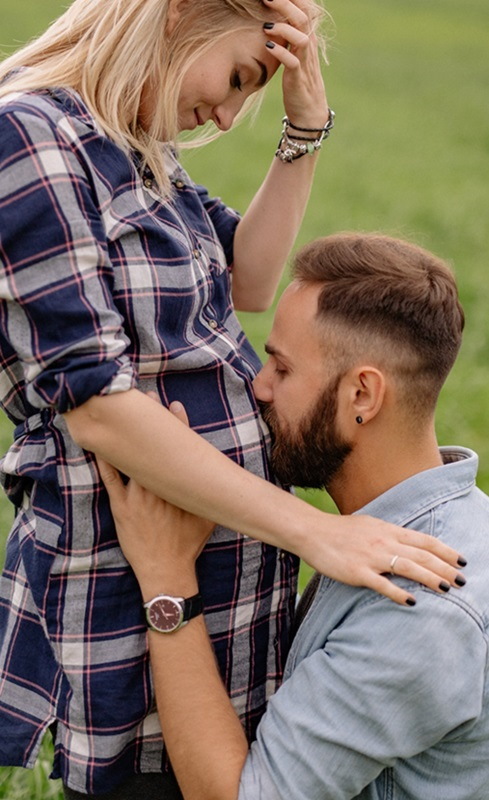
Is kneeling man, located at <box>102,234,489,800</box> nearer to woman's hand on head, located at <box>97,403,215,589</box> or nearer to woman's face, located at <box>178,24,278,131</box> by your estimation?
woman's hand on head, located at <box>97,403,215,589</box>

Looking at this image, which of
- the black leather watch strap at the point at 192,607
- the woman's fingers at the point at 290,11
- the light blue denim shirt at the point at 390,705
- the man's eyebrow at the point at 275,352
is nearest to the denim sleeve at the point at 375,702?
the light blue denim shirt at the point at 390,705

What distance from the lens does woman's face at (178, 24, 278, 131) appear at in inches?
113

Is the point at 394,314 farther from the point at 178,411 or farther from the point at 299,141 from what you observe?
the point at 299,141

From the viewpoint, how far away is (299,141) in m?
3.50

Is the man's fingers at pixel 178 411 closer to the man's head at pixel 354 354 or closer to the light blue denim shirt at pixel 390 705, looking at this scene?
the man's head at pixel 354 354

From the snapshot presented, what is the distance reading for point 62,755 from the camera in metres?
2.89

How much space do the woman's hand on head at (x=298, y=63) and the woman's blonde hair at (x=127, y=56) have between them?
3.4 inches

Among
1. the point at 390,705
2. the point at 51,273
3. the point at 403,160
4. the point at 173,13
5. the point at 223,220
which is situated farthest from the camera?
the point at 403,160

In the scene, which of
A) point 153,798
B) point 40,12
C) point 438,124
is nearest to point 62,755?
point 153,798

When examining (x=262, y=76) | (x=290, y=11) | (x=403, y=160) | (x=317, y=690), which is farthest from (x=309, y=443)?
(x=403, y=160)

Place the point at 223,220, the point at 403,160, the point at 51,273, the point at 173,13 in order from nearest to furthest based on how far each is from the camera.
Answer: the point at 51,273 → the point at 173,13 → the point at 223,220 → the point at 403,160

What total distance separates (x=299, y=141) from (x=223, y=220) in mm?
322

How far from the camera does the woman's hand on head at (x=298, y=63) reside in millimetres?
2961

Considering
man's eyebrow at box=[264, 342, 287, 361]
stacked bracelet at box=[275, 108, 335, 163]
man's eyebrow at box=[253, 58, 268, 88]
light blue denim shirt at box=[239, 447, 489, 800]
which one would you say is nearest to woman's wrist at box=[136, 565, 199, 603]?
light blue denim shirt at box=[239, 447, 489, 800]
